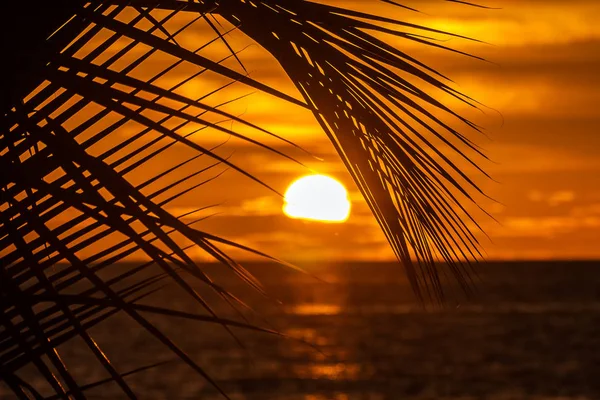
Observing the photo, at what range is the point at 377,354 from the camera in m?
41.8

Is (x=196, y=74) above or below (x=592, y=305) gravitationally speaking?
below

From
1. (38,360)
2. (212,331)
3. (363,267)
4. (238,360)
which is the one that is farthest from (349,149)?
(363,267)

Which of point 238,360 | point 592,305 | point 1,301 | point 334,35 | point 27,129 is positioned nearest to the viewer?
point 1,301

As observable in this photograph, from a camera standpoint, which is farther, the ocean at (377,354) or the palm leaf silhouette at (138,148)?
the ocean at (377,354)

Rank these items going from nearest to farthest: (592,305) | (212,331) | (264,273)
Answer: (212,331), (592,305), (264,273)

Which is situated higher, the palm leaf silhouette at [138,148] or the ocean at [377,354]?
the ocean at [377,354]

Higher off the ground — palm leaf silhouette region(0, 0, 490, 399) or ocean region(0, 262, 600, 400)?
ocean region(0, 262, 600, 400)

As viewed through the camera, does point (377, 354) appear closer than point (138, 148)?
No

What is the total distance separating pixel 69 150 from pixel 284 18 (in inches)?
15.8

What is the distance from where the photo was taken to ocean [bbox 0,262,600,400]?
31172 millimetres

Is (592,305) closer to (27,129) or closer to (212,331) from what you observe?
(212,331)

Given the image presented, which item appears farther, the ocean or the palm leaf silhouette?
the ocean

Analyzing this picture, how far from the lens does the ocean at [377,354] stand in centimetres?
3117

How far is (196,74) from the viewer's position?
5.11 ft
